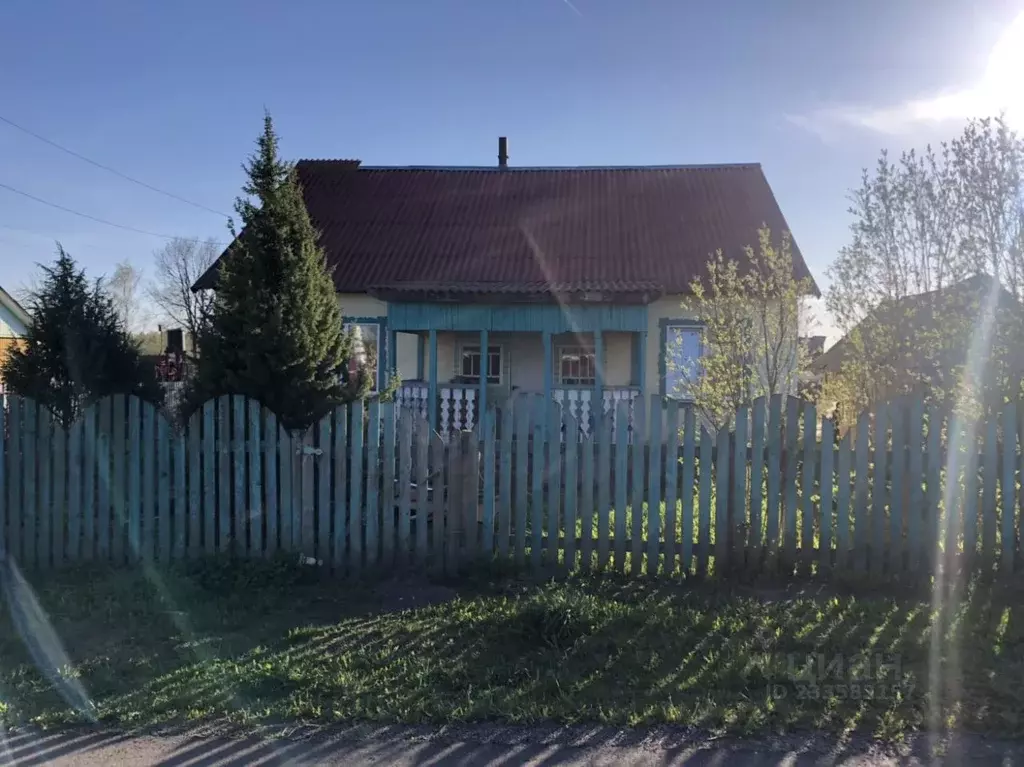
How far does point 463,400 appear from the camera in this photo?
1515 centimetres

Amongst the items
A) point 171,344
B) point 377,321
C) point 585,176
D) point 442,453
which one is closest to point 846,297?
point 442,453

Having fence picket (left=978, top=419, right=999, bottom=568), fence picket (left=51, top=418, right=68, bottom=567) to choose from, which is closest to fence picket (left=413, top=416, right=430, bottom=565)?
fence picket (left=51, top=418, right=68, bottom=567)

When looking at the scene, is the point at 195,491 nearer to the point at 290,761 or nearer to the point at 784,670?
the point at 290,761

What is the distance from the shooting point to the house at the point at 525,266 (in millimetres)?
13531

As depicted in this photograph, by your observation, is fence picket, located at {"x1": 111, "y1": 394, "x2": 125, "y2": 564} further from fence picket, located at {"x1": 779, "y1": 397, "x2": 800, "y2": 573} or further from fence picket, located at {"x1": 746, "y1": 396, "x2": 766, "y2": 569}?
fence picket, located at {"x1": 779, "y1": 397, "x2": 800, "y2": 573}

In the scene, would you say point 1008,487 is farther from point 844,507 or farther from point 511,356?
point 511,356

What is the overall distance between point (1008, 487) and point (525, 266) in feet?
41.1

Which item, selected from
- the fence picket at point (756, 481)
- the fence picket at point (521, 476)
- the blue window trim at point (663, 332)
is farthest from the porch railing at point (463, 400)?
the fence picket at point (756, 481)

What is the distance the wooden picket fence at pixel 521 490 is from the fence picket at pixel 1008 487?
0.05 feet

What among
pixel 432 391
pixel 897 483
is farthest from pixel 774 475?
pixel 432 391

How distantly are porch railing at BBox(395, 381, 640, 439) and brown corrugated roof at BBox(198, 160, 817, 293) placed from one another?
2259 mm

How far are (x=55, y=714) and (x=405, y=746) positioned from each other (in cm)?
181

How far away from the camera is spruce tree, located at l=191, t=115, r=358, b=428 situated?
6.99 meters

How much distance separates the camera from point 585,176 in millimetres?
21047
